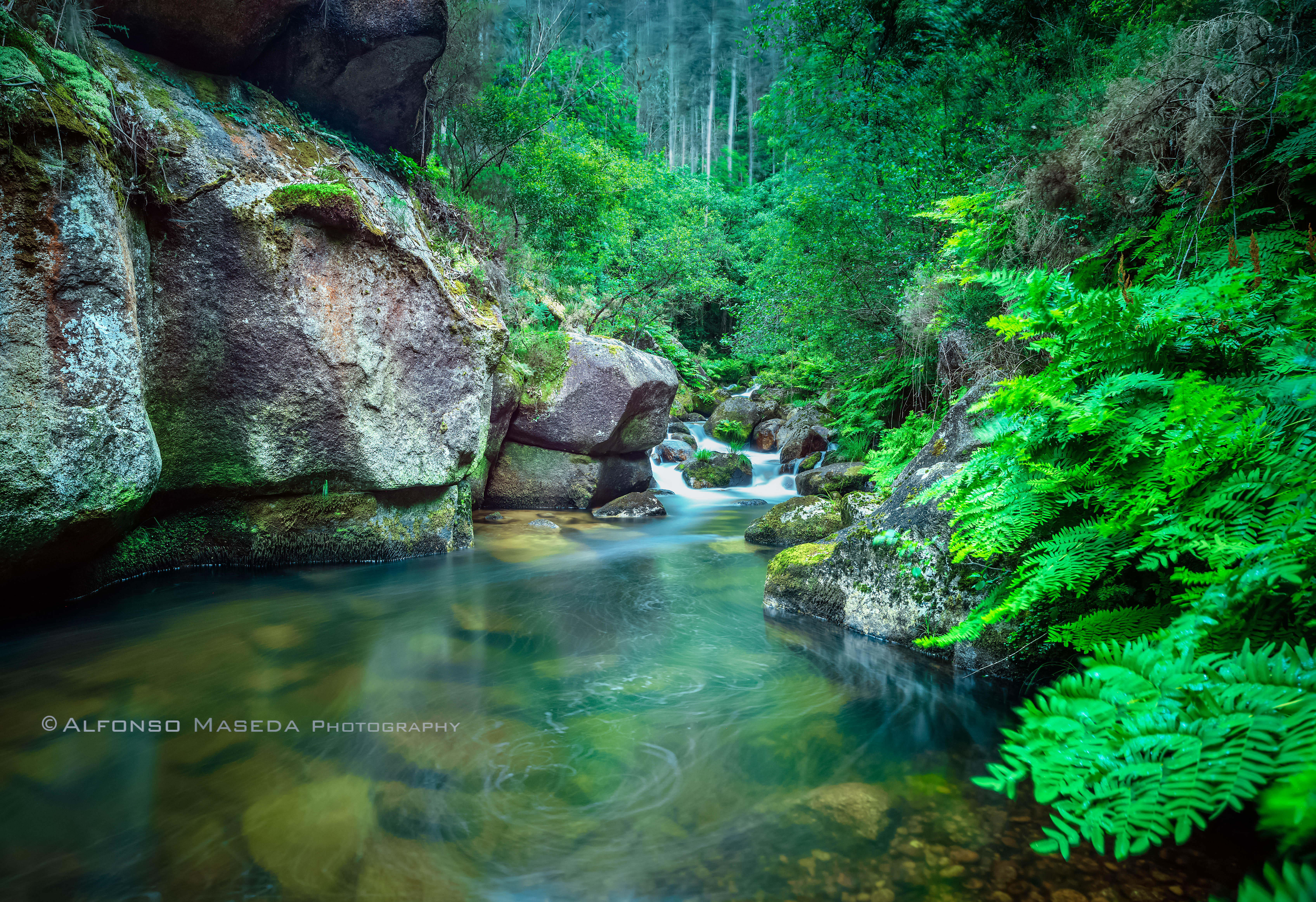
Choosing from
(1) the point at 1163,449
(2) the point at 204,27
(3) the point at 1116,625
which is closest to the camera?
(1) the point at 1163,449

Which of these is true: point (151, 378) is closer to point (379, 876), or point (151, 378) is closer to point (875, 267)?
point (379, 876)

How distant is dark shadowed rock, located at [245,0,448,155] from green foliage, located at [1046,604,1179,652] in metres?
9.65

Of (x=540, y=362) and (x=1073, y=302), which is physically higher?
(x=540, y=362)

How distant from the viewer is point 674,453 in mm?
16047

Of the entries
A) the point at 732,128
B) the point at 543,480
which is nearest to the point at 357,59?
the point at 543,480

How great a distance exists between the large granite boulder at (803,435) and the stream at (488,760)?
9586 mm

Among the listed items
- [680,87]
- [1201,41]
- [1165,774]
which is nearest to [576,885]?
[1165,774]

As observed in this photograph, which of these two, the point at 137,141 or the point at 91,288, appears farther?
the point at 137,141

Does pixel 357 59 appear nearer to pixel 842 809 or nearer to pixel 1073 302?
pixel 1073 302

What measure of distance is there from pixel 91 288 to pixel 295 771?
4281mm

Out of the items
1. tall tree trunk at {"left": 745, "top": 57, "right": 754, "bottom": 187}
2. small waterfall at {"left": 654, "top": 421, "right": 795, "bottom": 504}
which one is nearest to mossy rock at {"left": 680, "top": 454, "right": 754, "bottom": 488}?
small waterfall at {"left": 654, "top": 421, "right": 795, "bottom": 504}

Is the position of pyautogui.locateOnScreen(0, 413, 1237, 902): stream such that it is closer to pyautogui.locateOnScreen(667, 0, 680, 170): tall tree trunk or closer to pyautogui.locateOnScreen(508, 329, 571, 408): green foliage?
pyautogui.locateOnScreen(508, 329, 571, 408): green foliage

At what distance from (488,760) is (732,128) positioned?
4297 centimetres

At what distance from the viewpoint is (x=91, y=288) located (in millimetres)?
4766
